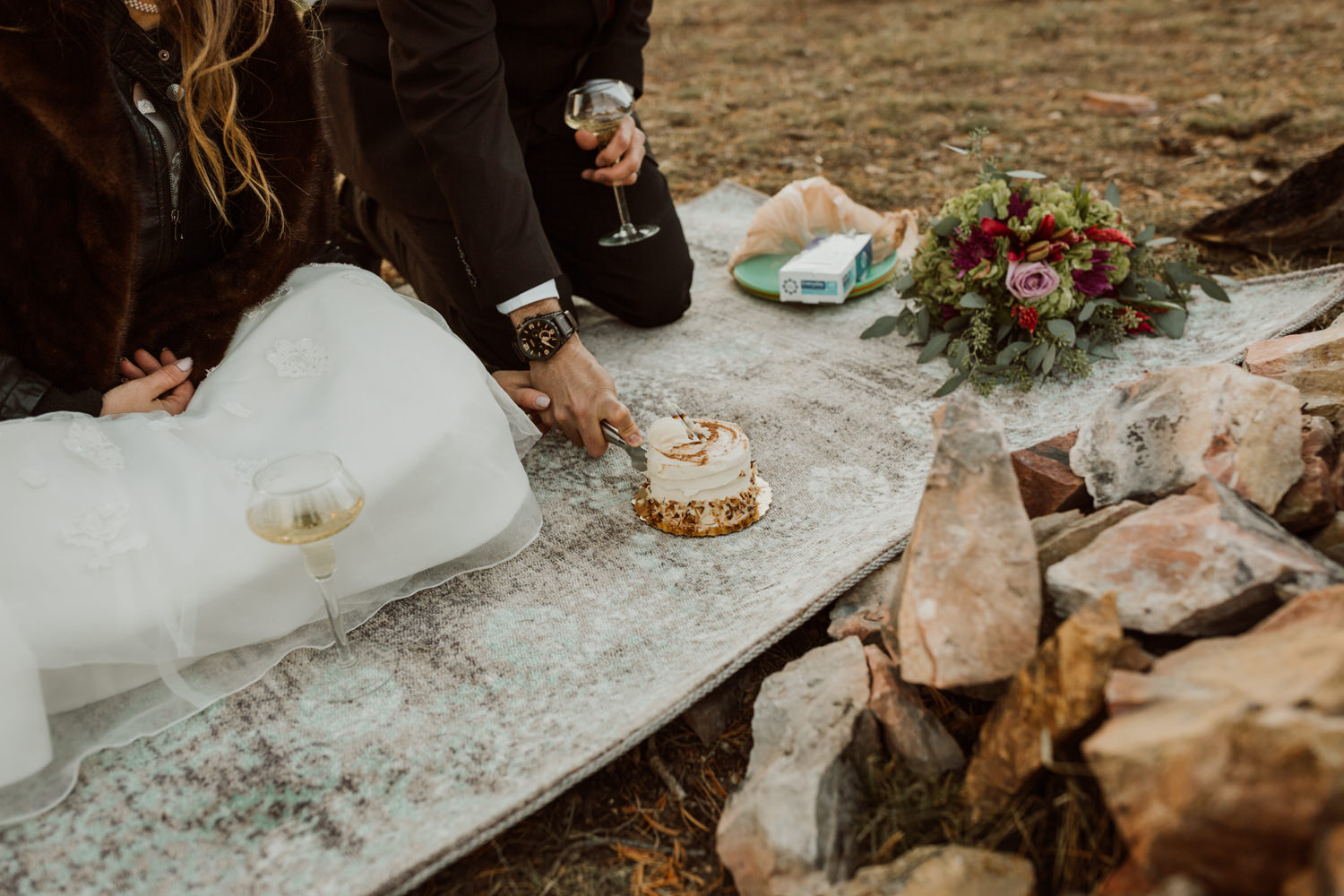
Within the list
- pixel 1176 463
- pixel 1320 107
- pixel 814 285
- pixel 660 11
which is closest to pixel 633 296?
pixel 814 285

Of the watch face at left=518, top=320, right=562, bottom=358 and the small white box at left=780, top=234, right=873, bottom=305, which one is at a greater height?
the watch face at left=518, top=320, right=562, bottom=358

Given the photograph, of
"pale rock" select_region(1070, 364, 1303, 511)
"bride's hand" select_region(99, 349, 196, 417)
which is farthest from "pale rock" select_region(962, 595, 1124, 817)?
"bride's hand" select_region(99, 349, 196, 417)

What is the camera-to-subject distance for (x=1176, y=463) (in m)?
1.78

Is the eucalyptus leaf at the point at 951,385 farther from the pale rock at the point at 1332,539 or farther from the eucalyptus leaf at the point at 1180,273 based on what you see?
the pale rock at the point at 1332,539

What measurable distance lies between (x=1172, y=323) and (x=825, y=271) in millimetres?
1063

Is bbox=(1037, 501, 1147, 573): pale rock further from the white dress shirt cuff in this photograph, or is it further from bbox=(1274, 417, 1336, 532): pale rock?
the white dress shirt cuff

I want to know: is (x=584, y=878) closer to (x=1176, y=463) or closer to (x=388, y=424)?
(x=388, y=424)

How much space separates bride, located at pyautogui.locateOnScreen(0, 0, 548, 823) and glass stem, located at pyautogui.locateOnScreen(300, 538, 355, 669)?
0.42 feet

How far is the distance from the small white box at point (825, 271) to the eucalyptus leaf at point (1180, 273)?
96 centimetres

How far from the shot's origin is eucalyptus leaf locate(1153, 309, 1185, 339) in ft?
9.12

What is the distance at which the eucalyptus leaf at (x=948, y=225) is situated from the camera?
279 centimetres

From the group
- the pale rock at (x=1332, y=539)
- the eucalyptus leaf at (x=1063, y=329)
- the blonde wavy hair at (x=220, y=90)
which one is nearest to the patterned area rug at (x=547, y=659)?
the eucalyptus leaf at (x=1063, y=329)

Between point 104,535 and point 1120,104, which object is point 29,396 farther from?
point 1120,104

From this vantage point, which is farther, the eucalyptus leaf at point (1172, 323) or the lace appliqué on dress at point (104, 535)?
the eucalyptus leaf at point (1172, 323)
